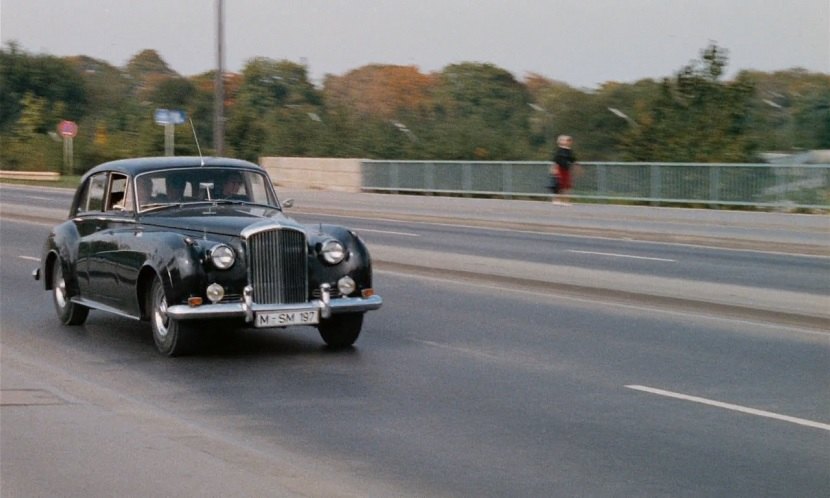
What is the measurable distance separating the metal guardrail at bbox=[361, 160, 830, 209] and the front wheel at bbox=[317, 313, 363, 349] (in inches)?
756

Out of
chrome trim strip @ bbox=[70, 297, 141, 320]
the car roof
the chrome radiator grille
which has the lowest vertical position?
chrome trim strip @ bbox=[70, 297, 141, 320]

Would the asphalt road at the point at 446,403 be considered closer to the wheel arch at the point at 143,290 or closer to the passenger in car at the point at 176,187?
the wheel arch at the point at 143,290

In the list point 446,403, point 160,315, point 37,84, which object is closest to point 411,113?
point 160,315

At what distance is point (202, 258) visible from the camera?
1024cm

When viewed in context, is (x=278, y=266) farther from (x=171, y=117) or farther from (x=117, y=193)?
(x=171, y=117)

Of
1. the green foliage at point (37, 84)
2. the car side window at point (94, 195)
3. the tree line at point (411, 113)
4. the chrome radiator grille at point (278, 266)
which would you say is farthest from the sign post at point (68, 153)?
the chrome radiator grille at point (278, 266)

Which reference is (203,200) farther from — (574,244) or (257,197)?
(574,244)

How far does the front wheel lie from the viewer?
11.1 m

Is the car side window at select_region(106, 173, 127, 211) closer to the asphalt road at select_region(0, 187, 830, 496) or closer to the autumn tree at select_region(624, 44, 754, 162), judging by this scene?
the asphalt road at select_region(0, 187, 830, 496)

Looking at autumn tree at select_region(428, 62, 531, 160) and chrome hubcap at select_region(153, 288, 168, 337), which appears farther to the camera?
autumn tree at select_region(428, 62, 531, 160)

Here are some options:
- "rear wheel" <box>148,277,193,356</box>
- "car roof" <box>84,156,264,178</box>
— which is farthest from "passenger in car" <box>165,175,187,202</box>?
"rear wheel" <box>148,277,193,356</box>

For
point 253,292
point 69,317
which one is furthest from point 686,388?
point 69,317

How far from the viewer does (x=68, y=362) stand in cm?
1034

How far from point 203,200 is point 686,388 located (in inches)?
194
